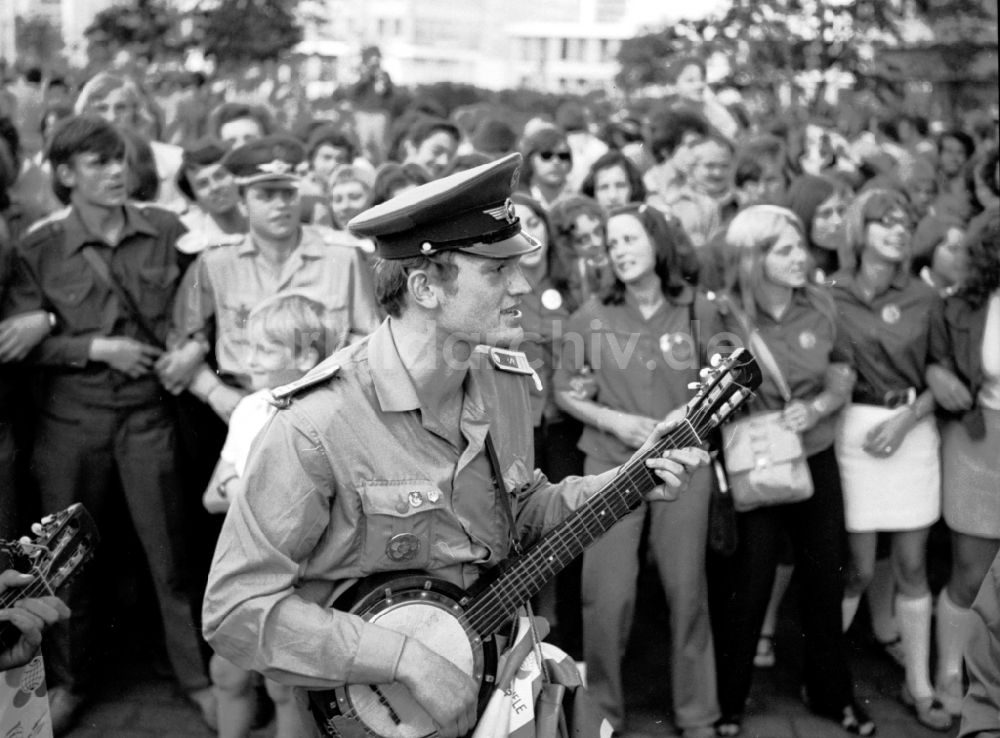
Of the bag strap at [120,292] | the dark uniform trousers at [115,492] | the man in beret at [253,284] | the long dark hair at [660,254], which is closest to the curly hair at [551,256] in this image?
the long dark hair at [660,254]

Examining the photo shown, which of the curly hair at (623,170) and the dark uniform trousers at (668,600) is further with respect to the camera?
the curly hair at (623,170)

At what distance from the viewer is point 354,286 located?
532 cm

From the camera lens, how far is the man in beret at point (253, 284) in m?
5.06

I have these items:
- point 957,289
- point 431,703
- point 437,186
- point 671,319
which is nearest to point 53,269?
point 671,319

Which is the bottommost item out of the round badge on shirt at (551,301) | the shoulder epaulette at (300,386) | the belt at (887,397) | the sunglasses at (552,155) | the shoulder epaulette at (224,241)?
the belt at (887,397)

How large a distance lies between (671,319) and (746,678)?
4.64 ft

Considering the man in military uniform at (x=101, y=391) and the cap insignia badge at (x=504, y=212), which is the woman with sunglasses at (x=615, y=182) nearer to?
the man in military uniform at (x=101, y=391)

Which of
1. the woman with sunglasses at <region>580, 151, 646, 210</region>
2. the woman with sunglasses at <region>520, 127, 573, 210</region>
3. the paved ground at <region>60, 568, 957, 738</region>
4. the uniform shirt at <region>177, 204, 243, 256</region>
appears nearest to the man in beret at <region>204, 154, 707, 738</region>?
the paved ground at <region>60, 568, 957, 738</region>

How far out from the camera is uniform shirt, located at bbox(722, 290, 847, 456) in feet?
16.2

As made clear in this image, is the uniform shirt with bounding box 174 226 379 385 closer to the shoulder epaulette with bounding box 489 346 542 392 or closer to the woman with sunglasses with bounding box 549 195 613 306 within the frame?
the woman with sunglasses with bounding box 549 195 613 306

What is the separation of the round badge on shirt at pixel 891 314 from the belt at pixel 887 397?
0.93 feet

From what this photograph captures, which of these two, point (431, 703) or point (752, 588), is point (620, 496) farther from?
point (752, 588)

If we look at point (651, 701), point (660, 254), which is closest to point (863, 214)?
point (660, 254)

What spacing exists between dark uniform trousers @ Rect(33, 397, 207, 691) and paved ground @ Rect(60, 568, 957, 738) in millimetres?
155
